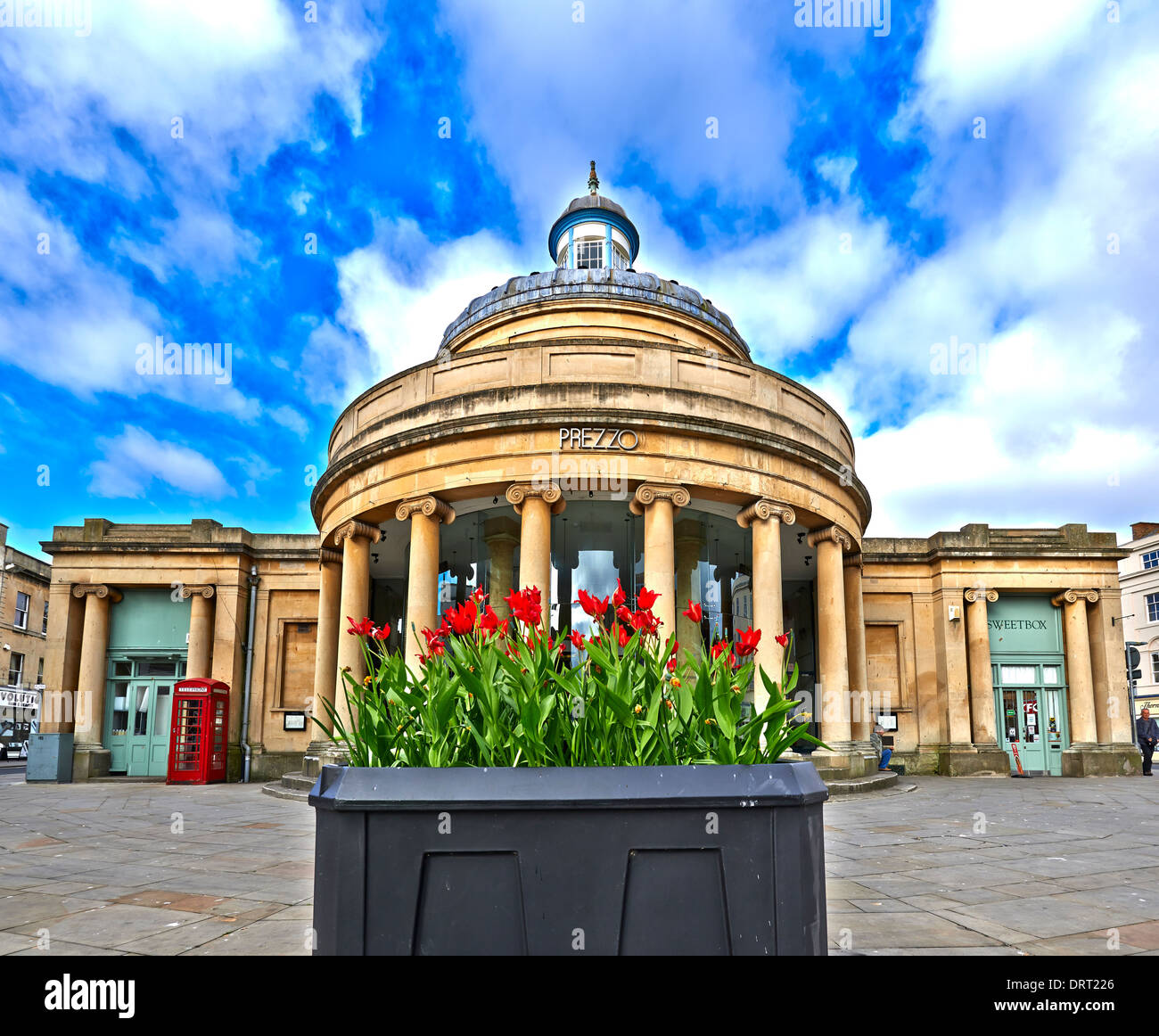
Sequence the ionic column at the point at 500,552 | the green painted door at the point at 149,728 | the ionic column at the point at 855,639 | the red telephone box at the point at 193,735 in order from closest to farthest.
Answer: the ionic column at the point at 500,552 < the ionic column at the point at 855,639 < the red telephone box at the point at 193,735 < the green painted door at the point at 149,728

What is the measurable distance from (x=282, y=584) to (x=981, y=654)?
57.1ft

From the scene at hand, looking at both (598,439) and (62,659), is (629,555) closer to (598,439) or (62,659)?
(598,439)

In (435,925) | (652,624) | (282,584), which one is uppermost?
(282,584)

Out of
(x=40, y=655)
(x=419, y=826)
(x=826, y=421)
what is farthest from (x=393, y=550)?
(x=40, y=655)

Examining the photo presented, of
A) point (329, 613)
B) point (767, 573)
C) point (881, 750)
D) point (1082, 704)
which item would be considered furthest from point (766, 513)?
point (1082, 704)

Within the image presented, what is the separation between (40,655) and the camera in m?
45.1

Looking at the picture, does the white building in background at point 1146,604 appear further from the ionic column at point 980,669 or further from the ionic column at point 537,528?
the ionic column at point 537,528

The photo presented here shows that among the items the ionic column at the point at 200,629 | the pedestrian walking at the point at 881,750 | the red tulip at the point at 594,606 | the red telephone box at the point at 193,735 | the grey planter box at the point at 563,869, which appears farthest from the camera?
the ionic column at the point at 200,629

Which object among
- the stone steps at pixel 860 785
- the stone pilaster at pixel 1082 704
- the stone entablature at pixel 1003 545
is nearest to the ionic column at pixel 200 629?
the stone steps at pixel 860 785

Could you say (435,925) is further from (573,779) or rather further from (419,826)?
(573,779)

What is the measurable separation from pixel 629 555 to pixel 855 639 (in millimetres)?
5535

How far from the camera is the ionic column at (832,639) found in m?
14.7

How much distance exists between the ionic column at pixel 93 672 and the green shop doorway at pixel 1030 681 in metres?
22.0

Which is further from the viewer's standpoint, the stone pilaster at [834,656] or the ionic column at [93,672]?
the ionic column at [93,672]
